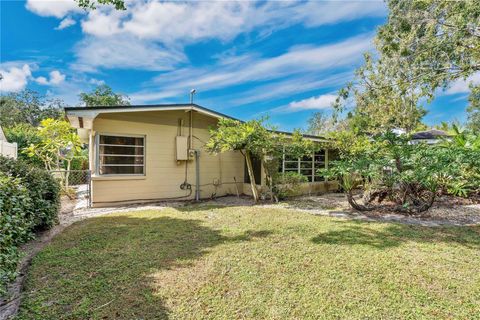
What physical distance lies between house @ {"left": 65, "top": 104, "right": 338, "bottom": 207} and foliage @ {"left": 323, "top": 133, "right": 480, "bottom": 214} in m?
3.21

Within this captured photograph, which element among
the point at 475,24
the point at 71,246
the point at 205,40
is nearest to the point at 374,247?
the point at 71,246

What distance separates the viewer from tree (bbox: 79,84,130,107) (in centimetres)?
3378

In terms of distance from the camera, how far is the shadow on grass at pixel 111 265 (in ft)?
8.46

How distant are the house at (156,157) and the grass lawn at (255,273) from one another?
284 cm

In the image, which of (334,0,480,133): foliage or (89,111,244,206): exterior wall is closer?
(89,111,244,206): exterior wall

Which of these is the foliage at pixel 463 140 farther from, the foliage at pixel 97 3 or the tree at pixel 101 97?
the tree at pixel 101 97

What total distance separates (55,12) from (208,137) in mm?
6572

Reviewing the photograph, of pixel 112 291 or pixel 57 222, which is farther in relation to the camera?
pixel 57 222

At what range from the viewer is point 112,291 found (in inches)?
114

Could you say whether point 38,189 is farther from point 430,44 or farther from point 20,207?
point 430,44

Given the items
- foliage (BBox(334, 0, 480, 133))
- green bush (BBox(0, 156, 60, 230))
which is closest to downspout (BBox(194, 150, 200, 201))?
green bush (BBox(0, 156, 60, 230))

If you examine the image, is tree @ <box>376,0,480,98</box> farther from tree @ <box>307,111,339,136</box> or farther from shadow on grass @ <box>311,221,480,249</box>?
tree @ <box>307,111,339,136</box>

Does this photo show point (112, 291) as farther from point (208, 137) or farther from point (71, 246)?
point (208, 137)

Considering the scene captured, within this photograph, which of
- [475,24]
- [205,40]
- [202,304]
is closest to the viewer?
[202,304]
